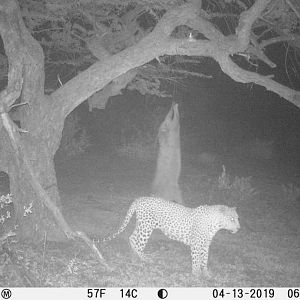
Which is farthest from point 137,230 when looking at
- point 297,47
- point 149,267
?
point 297,47

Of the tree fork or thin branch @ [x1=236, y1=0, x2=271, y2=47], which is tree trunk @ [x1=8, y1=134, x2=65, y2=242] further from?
thin branch @ [x1=236, y1=0, x2=271, y2=47]

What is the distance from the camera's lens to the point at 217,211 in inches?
254

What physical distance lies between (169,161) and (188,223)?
12.0 ft

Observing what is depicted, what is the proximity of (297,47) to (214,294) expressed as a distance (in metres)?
4.74

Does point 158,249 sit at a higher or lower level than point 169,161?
lower

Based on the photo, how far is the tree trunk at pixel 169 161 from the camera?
985 centimetres

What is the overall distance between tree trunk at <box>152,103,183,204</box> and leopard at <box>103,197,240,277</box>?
3035mm

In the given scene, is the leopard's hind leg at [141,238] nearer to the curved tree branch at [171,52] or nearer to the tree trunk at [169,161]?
the curved tree branch at [171,52]

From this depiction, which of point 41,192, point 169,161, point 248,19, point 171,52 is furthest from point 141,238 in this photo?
point 169,161

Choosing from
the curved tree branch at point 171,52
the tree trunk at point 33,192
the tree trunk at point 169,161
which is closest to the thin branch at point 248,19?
the curved tree branch at point 171,52

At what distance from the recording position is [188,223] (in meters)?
6.62

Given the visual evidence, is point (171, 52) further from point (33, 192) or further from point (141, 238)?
point (33, 192)

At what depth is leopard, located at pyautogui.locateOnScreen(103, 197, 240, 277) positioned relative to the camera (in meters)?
6.41

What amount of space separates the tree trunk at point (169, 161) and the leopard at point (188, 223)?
3.03 meters
